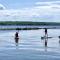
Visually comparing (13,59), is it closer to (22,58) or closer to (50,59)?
(22,58)

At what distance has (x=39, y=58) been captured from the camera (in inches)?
818

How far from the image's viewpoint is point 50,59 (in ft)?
66.8

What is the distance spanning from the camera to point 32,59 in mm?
20172

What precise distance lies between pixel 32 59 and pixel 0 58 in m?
2.54

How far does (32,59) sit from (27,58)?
0.63m

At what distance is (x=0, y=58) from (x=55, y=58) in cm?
426

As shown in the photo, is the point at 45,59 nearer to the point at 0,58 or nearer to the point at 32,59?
the point at 32,59

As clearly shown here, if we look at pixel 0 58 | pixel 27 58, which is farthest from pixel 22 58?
pixel 0 58

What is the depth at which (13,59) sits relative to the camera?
20391 millimetres

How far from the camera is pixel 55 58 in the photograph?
68.2 ft

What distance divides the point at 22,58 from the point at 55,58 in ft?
8.40

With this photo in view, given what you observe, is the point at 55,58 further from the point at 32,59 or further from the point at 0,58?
the point at 0,58

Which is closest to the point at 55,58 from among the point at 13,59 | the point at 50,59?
the point at 50,59

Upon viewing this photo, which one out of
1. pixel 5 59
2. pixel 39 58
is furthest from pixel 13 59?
pixel 39 58
